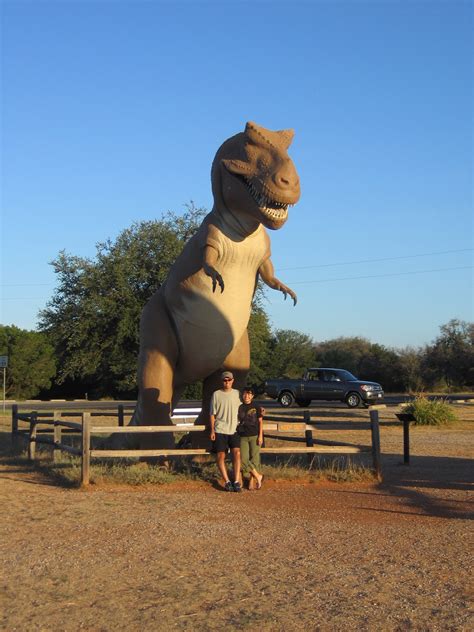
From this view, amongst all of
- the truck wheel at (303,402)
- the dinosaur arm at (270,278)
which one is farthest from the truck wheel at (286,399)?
the dinosaur arm at (270,278)

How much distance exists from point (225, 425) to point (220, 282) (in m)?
1.75

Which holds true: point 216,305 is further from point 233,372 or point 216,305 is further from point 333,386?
point 333,386

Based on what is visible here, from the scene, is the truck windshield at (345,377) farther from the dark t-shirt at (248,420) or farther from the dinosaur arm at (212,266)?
the dinosaur arm at (212,266)

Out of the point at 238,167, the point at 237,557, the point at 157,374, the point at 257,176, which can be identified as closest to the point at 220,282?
the point at 257,176

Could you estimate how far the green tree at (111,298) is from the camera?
26.8 meters

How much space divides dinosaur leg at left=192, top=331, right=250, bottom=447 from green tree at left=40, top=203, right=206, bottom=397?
50.5 feet

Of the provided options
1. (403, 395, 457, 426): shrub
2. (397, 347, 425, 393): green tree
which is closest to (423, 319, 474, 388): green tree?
(397, 347, 425, 393): green tree

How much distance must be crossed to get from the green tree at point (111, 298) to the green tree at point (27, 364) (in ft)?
56.6

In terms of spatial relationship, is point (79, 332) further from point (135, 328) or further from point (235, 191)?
point (235, 191)

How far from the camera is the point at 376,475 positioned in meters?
10.1

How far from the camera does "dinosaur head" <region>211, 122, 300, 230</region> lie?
9.35m

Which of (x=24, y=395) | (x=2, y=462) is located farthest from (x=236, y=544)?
(x=24, y=395)

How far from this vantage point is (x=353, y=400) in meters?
29.3

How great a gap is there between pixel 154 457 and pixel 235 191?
374cm
